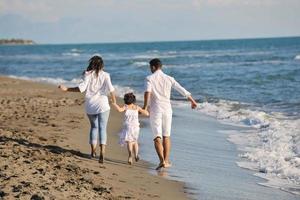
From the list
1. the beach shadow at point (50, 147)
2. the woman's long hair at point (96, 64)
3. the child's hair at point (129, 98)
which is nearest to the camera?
the woman's long hair at point (96, 64)

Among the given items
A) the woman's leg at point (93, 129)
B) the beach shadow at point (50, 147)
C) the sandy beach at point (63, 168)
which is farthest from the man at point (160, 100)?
the beach shadow at point (50, 147)

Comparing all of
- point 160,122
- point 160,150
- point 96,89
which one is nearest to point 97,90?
point 96,89

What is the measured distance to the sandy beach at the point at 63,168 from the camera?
5.93 meters

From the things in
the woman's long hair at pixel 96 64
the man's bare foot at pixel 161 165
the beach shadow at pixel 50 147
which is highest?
the woman's long hair at pixel 96 64

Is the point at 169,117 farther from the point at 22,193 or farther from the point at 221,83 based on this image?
the point at 221,83

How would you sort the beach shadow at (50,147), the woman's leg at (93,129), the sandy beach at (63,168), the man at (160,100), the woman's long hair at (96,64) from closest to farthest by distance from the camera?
the sandy beach at (63,168)
the woman's long hair at (96,64)
the man at (160,100)
the woman's leg at (93,129)
the beach shadow at (50,147)

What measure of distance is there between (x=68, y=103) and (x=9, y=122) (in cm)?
500

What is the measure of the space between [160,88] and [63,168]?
2.03 meters

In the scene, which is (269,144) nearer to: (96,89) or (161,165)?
(161,165)

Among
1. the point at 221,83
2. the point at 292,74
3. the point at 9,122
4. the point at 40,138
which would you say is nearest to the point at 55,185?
the point at 40,138

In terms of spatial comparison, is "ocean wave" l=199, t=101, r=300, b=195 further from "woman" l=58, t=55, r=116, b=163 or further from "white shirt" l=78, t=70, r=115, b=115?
"white shirt" l=78, t=70, r=115, b=115

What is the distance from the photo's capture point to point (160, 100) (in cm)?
825

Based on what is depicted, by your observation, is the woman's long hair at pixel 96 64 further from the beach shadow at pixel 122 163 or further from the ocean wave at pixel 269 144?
the ocean wave at pixel 269 144

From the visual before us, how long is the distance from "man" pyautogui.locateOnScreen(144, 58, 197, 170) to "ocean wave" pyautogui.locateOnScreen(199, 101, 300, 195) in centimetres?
130
